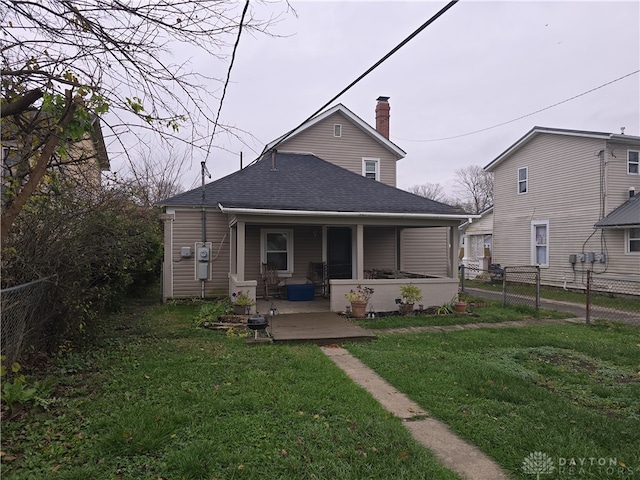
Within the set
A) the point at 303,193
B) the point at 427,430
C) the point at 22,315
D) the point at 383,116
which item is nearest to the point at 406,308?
the point at 303,193

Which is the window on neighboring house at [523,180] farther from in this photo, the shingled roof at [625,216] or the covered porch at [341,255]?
the covered porch at [341,255]

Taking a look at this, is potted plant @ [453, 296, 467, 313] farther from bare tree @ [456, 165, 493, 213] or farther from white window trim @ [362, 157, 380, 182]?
bare tree @ [456, 165, 493, 213]

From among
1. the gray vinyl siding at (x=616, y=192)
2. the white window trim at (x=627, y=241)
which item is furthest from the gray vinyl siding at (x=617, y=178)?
the white window trim at (x=627, y=241)

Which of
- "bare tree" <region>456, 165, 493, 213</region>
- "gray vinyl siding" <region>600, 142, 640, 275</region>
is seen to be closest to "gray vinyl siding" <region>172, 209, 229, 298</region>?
"gray vinyl siding" <region>600, 142, 640, 275</region>

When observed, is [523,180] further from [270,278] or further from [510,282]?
[270,278]

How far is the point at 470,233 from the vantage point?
22.8 meters

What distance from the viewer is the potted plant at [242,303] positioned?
873cm

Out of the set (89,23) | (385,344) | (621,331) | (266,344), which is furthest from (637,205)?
(89,23)

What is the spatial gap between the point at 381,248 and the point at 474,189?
40435 millimetres

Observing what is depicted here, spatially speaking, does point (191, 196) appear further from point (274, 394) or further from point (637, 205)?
point (637, 205)

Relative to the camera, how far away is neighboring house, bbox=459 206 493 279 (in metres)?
20.9

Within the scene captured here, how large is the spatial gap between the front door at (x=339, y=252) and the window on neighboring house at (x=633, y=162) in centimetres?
1089

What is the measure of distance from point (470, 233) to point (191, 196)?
1667cm

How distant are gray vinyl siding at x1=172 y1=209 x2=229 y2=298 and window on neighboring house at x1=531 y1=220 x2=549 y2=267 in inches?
522
